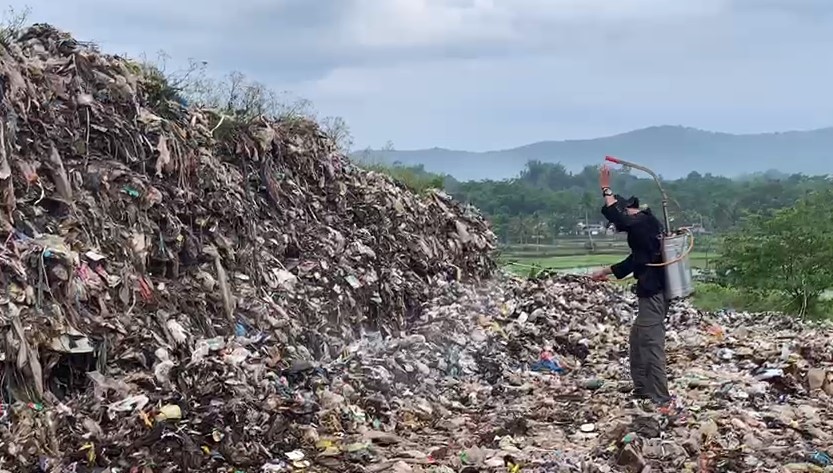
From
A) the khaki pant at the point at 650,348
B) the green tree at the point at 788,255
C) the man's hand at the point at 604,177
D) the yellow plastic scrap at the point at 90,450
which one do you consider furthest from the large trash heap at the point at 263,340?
the green tree at the point at 788,255

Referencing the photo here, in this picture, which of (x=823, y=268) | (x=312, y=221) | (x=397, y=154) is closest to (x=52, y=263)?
(x=312, y=221)

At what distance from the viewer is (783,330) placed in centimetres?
947

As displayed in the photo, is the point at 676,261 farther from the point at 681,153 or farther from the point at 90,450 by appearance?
the point at 681,153

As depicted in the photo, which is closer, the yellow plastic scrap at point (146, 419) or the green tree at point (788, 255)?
the yellow plastic scrap at point (146, 419)

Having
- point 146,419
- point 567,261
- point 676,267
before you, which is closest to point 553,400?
point 676,267

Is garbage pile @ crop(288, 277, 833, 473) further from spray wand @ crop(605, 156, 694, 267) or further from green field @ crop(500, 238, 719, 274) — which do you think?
green field @ crop(500, 238, 719, 274)

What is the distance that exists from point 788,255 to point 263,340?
13326 millimetres

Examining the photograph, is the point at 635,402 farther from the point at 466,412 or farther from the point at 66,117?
the point at 66,117

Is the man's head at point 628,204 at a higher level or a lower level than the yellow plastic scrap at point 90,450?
higher

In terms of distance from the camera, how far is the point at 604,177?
5078mm

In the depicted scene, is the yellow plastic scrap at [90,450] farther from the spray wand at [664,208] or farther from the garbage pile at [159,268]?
the spray wand at [664,208]

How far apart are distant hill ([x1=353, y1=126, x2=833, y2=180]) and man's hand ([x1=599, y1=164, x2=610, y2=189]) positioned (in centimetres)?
1848

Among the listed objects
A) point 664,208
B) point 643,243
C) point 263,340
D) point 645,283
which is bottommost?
point 263,340

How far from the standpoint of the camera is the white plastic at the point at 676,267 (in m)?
5.04
